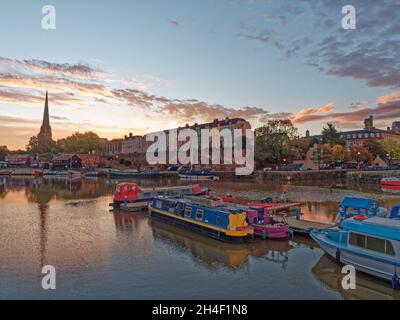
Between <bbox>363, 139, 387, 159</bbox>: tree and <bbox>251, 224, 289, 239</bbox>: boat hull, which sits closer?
<bbox>251, 224, 289, 239</bbox>: boat hull

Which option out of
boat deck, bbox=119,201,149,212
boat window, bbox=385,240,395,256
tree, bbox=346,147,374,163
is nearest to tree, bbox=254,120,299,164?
tree, bbox=346,147,374,163

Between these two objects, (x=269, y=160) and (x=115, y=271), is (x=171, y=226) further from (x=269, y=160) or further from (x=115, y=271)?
(x=269, y=160)

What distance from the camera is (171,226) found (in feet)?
99.3

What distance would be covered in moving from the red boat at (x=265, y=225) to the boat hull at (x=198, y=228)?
120 centimetres

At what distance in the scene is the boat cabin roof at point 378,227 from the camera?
15812mm

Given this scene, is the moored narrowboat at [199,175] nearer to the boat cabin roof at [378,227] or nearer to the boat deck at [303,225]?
the boat deck at [303,225]

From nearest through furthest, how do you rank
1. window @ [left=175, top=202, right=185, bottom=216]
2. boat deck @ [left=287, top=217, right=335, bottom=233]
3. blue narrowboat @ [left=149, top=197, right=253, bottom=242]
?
blue narrowboat @ [left=149, top=197, right=253, bottom=242]
boat deck @ [left=287, top=217, right=335, bottom=233]
window @ [left=175, top=202, right=185, bottom=216]

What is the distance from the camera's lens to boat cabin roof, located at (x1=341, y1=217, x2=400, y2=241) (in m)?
15.8

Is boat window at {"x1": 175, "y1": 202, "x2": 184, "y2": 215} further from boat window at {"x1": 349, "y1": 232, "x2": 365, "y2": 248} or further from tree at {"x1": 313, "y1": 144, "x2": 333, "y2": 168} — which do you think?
tree at {"x1": 313, "y1": 144, "x2": 333, "y2": 168}

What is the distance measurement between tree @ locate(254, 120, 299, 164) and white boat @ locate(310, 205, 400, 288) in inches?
3321

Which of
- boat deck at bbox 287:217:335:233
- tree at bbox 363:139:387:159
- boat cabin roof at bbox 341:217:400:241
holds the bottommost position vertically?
boat deck at bbox 287:217:335:233

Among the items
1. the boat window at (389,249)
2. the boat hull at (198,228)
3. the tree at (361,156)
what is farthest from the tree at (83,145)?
the boat window at (389,249)
